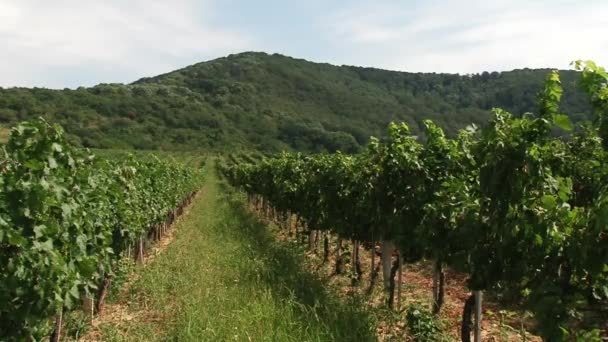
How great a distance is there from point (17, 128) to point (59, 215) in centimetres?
111

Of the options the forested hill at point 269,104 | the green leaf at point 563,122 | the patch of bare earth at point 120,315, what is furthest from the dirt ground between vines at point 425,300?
the forested hill at point 269,104

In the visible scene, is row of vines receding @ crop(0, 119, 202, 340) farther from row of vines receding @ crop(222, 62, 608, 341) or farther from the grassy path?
row of vines receding @ crop(222, 62, 608, 341)

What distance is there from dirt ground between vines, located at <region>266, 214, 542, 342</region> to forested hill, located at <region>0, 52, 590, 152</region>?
189 ft

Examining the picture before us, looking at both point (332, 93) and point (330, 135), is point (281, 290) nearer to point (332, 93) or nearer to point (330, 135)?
point (330, 135)

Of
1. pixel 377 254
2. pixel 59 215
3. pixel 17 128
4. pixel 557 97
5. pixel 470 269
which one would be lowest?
pixel 377 254

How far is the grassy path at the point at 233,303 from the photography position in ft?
25.1

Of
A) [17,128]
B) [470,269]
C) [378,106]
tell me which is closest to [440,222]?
[470,269]

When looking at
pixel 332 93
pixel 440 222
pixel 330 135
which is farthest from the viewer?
pixel 332 93

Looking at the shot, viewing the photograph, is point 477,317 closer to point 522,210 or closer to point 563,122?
point 522,210

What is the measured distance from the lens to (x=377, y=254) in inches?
632

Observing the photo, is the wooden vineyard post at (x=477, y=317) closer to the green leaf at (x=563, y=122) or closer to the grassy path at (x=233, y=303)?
the grassy path at (x=233, y=303)

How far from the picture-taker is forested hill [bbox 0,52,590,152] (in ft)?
319

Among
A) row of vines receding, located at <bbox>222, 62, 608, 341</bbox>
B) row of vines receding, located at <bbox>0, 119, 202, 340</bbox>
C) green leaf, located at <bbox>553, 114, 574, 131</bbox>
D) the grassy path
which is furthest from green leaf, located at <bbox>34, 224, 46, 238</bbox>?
green leaf, located at <bbox>553, 114, 574, 131</bbox>

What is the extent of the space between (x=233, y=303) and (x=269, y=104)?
141 metres
